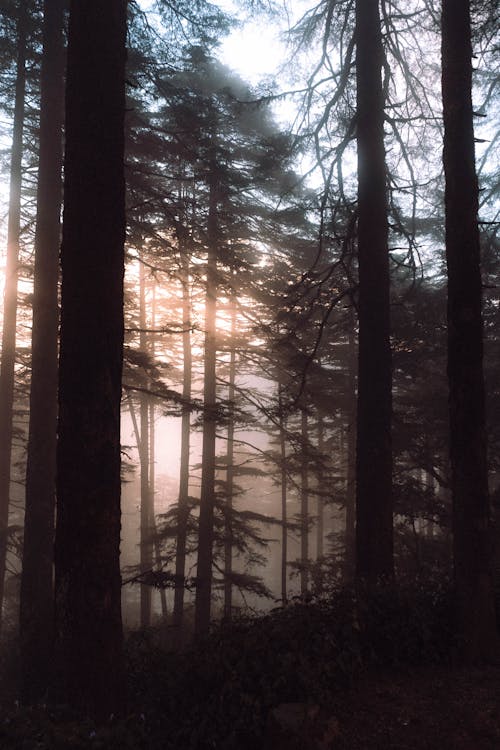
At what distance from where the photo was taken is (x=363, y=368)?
7.90 meters

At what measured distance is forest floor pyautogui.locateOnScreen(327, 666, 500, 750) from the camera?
13.5 feet

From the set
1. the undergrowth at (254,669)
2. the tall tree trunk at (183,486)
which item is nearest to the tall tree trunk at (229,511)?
the tall tree trunk at (183,486)

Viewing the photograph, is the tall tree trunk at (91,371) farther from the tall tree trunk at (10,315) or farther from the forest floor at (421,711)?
the tall tree trunk at (10,315)

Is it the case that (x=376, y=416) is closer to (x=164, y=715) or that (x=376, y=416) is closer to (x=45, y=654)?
(x=164, y=715)

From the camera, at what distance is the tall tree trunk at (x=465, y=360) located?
5.75m

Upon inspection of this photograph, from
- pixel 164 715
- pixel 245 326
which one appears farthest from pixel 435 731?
pixel 245 326

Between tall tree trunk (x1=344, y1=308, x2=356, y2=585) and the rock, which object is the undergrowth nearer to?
the rock

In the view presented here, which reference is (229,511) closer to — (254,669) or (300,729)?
(254,669)

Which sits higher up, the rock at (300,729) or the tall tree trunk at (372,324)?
the tall tree trunk at (372,324)

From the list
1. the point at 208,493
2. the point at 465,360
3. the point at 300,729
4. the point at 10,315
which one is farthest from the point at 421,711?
the point at 10,315

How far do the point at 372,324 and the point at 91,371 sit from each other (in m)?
4.74

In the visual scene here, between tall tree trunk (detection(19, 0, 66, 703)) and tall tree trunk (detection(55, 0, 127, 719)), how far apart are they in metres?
5.07

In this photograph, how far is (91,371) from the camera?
483 centimetres

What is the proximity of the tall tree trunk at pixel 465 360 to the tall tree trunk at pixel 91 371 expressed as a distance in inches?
156
